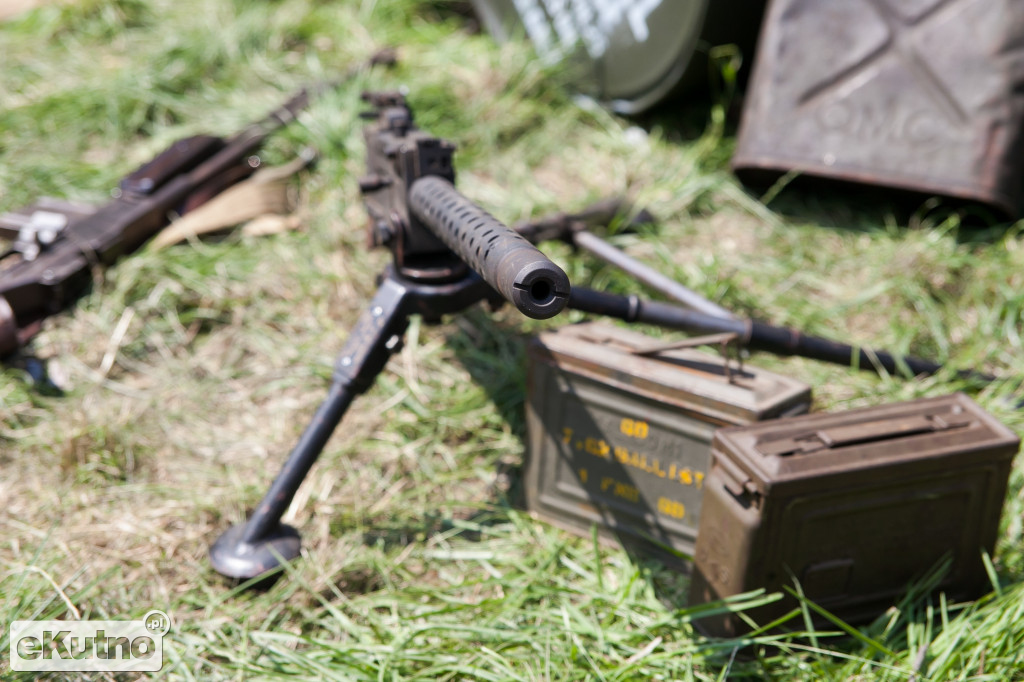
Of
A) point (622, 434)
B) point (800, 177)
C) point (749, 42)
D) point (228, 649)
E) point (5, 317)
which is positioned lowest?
point (228, 649)

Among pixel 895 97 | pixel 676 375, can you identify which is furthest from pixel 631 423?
pixel 895 97

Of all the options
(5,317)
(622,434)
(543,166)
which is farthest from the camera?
(543,166)

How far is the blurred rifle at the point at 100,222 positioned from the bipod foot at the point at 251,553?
4.21 ft

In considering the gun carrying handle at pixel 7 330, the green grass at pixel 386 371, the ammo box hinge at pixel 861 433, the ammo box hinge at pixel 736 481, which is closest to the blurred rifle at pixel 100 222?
the gun carrying handle at pixel 7 330

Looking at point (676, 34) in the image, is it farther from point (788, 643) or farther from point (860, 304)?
point (788, 643)

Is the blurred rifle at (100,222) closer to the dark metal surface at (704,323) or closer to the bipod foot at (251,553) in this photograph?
the bipod foot at (251,553)

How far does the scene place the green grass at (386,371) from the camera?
2154 mm

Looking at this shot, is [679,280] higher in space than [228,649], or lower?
higher

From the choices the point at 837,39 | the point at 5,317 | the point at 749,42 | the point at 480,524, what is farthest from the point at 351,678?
the point at 749,42

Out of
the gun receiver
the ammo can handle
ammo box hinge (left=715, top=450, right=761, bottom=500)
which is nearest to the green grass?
ammo box hinge (left=715, top=450, right=761, bottom=500)

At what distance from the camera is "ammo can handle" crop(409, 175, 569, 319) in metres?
1.53

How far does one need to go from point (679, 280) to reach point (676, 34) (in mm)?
1261

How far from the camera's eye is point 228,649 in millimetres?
2152

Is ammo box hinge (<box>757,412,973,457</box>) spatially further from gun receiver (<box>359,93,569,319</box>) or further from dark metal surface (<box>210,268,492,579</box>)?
dark metal surface (<box>210,268,492,579</box>)
